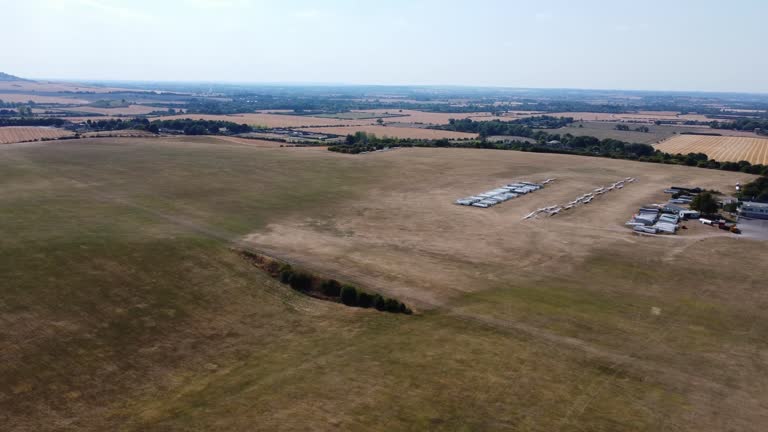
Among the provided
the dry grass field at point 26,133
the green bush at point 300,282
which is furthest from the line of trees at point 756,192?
Answer: the dry grass field at point 26,133

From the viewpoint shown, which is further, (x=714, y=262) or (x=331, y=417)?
(x=714, y=262)

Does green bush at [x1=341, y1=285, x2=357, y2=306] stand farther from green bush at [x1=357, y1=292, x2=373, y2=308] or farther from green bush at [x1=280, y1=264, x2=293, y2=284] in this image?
green bush at [x1=280, y1=264, x2=293, y2=284]

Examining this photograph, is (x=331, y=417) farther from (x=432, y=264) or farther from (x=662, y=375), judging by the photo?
(x=432, y=264)

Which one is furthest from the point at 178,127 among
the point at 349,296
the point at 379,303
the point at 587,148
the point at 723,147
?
the point at 723,147

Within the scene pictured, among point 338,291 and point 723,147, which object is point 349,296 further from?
point 723,147

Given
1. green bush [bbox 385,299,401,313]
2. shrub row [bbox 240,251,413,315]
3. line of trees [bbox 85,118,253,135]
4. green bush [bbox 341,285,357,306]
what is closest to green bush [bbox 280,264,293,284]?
shrub row [bbox 240,251,413,315]

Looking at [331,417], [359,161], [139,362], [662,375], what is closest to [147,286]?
[139,362]
